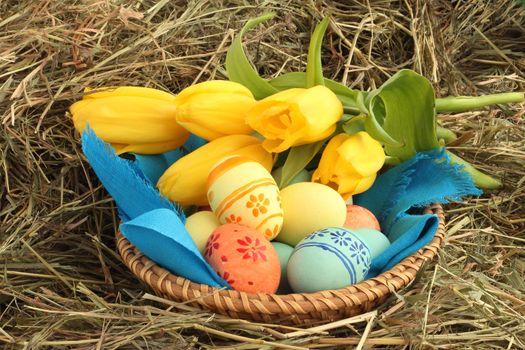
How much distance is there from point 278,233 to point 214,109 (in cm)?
26

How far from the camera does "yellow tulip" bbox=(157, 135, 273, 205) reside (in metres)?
1.48

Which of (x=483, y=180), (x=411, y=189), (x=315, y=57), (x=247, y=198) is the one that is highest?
(x=315, y=57)

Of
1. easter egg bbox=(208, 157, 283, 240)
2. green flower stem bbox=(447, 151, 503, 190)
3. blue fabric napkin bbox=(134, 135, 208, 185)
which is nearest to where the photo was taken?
easter egg bbox=(208, 157, 283, 240)

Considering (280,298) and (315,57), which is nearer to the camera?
(280,298)

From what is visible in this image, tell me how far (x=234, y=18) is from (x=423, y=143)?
0.66m

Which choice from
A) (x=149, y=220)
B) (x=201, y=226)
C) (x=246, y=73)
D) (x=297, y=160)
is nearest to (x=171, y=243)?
(x=149, y=220)

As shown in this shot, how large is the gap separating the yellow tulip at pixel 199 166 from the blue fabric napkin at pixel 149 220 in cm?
5

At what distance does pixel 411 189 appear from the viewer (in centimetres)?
159

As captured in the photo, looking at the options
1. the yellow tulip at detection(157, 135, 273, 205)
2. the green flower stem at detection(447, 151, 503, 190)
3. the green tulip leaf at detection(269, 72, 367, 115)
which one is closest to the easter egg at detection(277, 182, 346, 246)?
the yellow tulip at detection(157, 135, 273, 205)

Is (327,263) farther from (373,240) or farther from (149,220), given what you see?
(149,220)

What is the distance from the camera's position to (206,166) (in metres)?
1.48

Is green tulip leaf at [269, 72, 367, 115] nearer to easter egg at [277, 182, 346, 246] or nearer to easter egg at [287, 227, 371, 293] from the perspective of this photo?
easter egg at [277, 182, 346, 246]

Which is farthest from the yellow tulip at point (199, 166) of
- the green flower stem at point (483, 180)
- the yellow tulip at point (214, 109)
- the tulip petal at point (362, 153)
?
the green flower stem at point (483, 180)

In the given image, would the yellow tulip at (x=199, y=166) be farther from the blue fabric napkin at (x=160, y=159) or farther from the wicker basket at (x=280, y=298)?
the wicker basket at (x=280, y=298)
